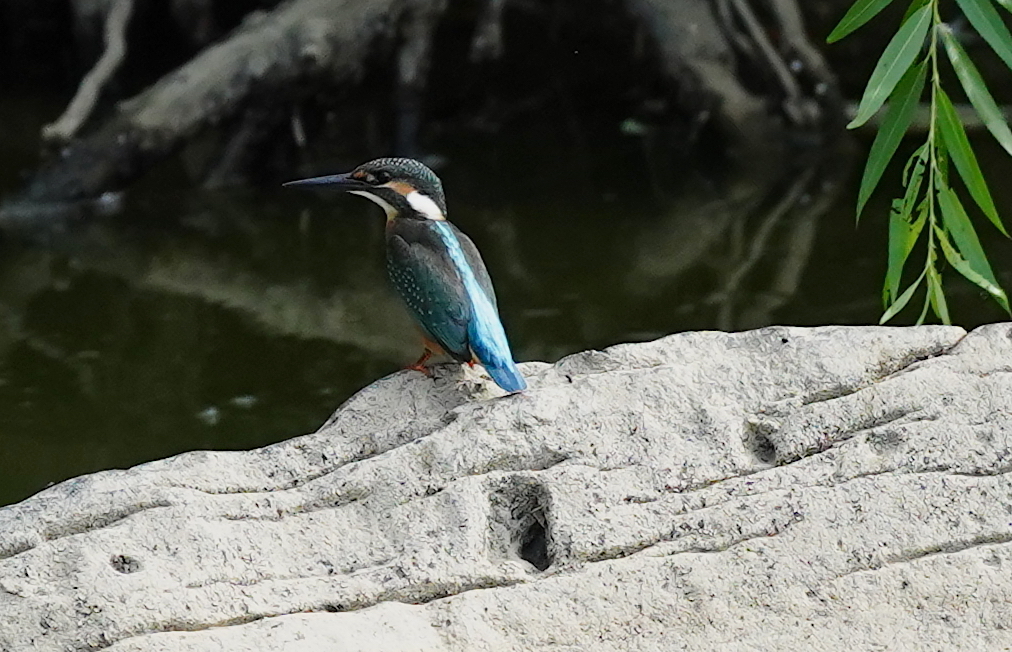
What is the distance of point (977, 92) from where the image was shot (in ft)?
8.48

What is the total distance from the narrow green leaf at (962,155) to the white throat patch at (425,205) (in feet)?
3.01

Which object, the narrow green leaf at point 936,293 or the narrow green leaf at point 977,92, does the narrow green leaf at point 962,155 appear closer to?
the narrow green leaf at point 977,92

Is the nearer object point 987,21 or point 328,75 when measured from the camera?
point 987,21

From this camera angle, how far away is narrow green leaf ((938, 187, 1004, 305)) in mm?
2719

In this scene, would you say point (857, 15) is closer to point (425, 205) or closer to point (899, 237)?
point (899, 237)

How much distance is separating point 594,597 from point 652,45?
503 centimetres

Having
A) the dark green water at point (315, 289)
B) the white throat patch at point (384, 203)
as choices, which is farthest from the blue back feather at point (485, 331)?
the dark green water at point (315, 289)

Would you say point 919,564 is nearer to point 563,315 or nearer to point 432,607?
point 432,607

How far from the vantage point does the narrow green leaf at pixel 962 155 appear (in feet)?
8.54

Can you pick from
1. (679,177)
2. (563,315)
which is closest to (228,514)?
(563,315)

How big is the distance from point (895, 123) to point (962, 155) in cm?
13

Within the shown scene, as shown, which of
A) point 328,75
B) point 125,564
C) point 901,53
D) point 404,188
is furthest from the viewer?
point 328,75

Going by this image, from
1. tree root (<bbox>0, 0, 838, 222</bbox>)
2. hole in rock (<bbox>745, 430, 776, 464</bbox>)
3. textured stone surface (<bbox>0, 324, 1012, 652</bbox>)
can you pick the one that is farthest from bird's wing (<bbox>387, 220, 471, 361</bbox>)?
tree root (<bbox>0, 0, 838, 222</bbox>)

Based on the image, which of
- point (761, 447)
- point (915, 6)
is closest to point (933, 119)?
point (915, 6)
